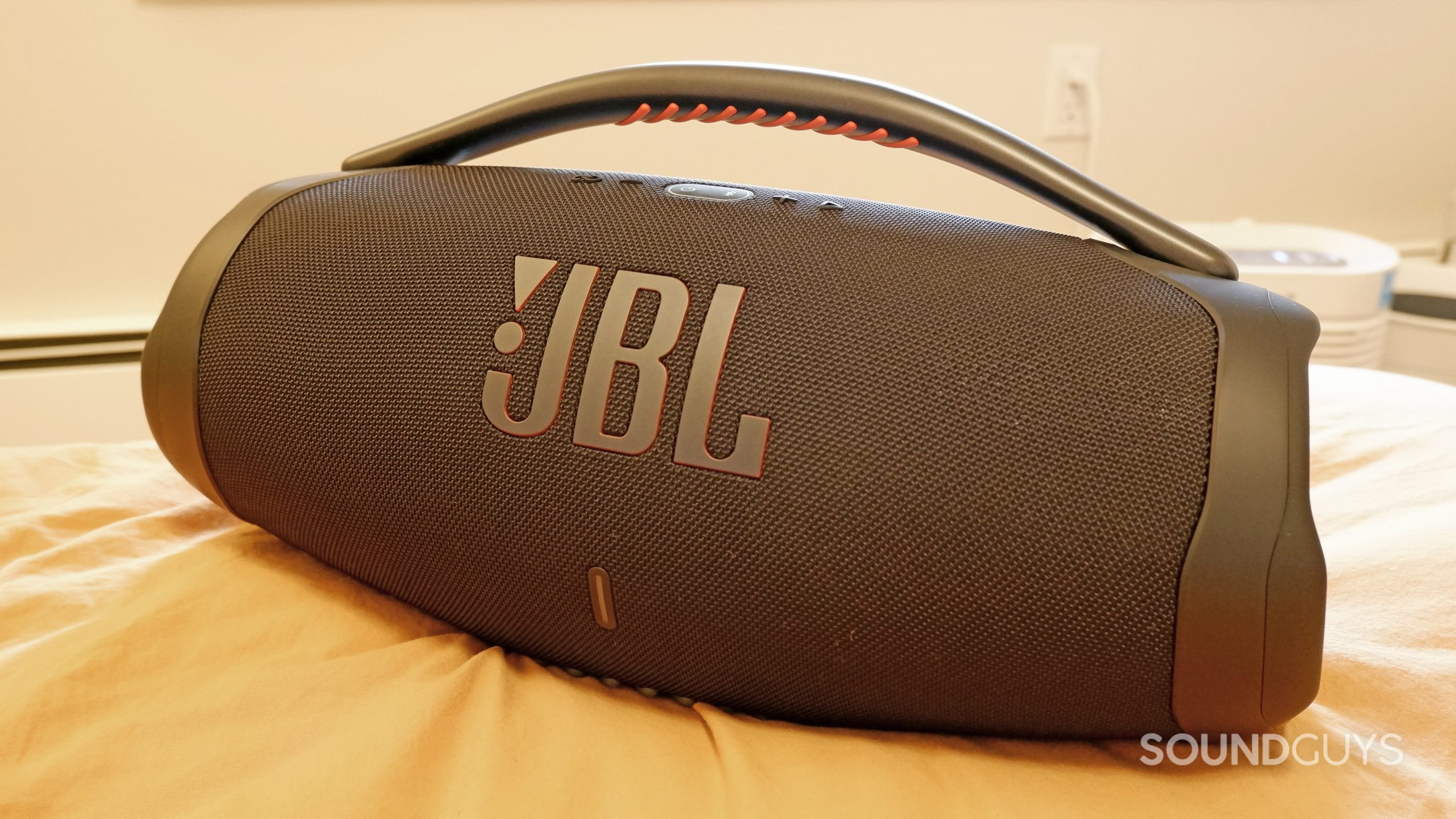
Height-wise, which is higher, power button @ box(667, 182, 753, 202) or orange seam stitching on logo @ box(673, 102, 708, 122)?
orange seam stitching on logo @ box(673, 102, 708, 122)

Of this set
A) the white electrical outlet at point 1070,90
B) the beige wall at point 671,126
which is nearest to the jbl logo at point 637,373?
the beige wall at point 671,126

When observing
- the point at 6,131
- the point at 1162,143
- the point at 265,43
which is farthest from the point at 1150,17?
the point at 6,131

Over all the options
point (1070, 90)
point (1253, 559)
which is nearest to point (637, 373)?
point (1253, 559)

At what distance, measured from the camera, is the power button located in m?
0.42

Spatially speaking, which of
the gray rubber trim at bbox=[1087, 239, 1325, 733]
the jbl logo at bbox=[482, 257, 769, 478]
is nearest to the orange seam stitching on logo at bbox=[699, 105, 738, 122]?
the jbl logo at bbox=[482, 257, 769, 478]

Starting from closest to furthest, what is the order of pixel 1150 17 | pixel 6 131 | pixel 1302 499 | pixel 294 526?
pixel 1302 499 → pixel 294 526 → pixel 6 131 → pixel 1150 17

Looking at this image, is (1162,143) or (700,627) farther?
(1162,143)

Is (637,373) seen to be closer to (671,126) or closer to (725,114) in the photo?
(725,114)

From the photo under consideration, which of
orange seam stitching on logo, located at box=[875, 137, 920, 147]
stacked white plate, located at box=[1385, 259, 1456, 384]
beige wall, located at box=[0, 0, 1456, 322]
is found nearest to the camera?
orange seam stitching on logo, located at box=[875, 137, 920, 147]

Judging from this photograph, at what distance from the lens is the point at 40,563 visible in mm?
472

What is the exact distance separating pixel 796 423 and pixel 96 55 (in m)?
0.92

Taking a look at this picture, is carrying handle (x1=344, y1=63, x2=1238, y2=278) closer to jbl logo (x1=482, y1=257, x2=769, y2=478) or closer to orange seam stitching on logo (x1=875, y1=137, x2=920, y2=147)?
orange seam stitching on logo (x1=875, y1=137, x2=920, y2=147)

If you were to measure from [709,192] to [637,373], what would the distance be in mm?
102

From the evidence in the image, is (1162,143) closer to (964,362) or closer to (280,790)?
(964,362)
